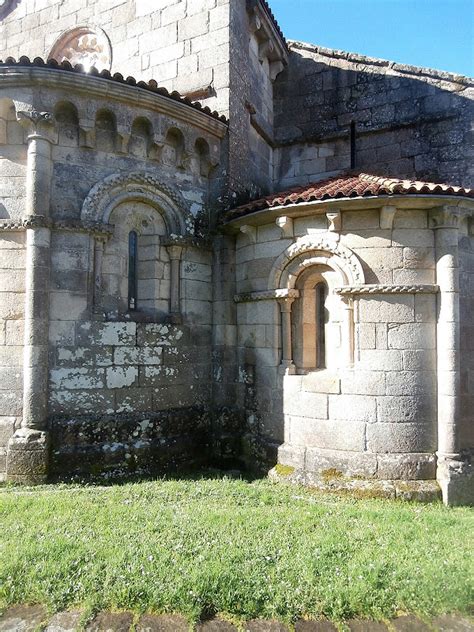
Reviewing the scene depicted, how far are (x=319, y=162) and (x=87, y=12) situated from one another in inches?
238

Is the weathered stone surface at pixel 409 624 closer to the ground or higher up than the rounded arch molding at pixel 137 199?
closer to the ground

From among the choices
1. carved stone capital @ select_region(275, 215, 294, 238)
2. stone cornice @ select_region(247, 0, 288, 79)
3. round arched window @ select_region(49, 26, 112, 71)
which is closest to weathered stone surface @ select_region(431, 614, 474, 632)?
carved stone capital @ select_region(275, 215, 294, 238)

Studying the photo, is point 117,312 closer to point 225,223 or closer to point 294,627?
point 225,223

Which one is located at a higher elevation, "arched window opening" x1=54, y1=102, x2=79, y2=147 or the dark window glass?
"arched window opening" x1=54, y1=102, x2=79, y2=147

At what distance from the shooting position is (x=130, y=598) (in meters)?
3.31

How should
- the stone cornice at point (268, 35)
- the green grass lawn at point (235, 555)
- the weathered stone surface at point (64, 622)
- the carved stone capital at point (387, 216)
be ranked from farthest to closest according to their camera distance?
the stone cornice at point (268, 35) → the carved stone capital at point (387, 216) → the green grass lawn at point (235, 555) → the weathered stone surface at point (64, 622)

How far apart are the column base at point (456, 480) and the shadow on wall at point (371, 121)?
5392mm

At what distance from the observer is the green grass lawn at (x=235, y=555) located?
3324 mm

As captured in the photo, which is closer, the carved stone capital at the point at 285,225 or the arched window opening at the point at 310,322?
the carved stone capital at the point at 285,225

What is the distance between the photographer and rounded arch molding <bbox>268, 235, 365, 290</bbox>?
19.7 ft

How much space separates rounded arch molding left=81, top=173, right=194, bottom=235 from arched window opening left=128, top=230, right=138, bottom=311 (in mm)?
542

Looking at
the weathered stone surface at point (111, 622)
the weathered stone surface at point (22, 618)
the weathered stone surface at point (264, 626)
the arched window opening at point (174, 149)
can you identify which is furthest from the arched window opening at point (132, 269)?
the weathered stone surface at point (264, 626)

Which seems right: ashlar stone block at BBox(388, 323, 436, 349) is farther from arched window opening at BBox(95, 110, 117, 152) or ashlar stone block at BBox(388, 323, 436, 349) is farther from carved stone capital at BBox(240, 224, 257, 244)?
arched window opening at BBox(95, 110, 117, 152)

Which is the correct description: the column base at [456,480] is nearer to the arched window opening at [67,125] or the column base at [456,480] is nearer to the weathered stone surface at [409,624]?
the weathered stone surface at [409,624]
